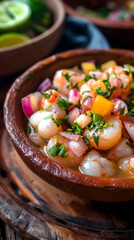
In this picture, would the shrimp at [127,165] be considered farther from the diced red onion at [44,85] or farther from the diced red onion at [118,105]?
the diced red onion at [44,85]

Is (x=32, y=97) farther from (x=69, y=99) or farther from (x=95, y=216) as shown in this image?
(x=95, y=216)

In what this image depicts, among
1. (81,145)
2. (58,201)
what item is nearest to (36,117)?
(81,145)

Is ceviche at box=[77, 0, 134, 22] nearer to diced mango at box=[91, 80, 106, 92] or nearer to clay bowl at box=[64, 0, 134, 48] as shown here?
clay bowl at box=[64, 0, 134, 48]

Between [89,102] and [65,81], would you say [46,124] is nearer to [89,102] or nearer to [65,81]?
[89,102]


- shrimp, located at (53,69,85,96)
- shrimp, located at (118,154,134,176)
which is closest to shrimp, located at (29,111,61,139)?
shrimp, located at (53,69,85,96)

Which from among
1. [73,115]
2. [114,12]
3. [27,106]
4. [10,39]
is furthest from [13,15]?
[73,115]
